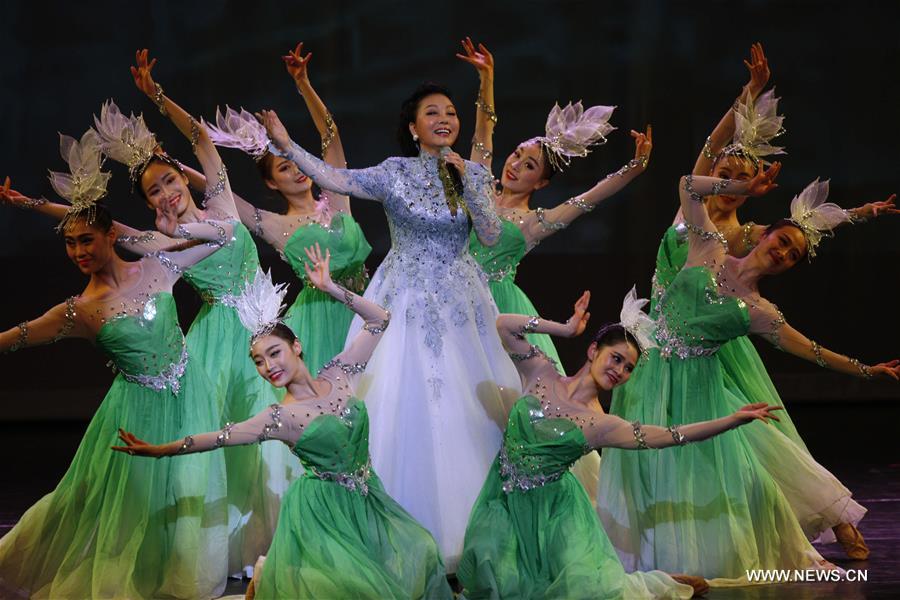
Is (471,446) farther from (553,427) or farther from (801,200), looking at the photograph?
(801,200)

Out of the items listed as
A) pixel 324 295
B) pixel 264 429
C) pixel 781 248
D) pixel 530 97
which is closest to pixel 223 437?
pixel 264 429

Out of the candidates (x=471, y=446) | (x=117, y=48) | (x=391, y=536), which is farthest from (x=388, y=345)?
(x=117, y=48)

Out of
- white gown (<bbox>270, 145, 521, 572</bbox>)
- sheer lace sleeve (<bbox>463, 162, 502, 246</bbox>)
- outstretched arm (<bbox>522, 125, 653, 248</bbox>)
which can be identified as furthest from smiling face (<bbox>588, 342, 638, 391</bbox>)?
outstretched arm (<bbox>522, 125, 653, 248</bbox>)

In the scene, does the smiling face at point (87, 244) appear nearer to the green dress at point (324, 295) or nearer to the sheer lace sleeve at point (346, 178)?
the sheer lace sleeve at point (346, 178)

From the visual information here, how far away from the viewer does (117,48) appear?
22.6 feet

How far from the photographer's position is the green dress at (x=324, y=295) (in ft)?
16.2

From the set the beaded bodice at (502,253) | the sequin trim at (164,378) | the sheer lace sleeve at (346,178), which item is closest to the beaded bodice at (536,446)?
the sheer lace sleeve at (346,178)

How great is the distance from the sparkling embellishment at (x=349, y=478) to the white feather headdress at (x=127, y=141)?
1220 millimetres

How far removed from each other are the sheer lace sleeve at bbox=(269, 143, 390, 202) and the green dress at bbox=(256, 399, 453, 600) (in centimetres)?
80

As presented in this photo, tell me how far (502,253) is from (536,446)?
4.27ft

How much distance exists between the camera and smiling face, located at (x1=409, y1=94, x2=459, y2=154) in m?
4.34

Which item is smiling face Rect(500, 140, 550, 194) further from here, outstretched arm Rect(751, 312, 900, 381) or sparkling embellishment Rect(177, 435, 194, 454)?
sparkling embellishment Rect(177, 435, 194, 454)

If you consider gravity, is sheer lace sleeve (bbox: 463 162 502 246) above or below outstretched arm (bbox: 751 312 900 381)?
above

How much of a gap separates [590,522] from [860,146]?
14.0ft
